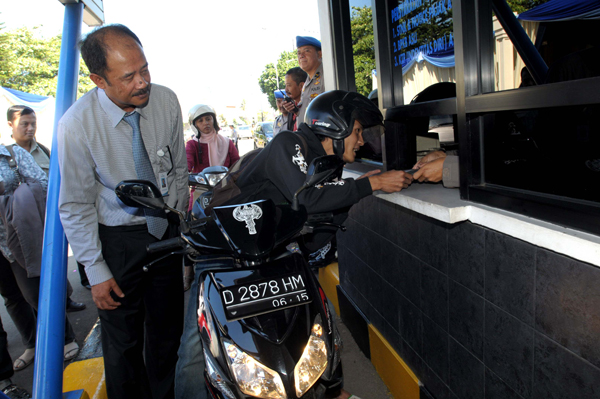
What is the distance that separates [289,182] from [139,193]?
79 centimetres

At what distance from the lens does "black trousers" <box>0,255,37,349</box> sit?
142 inches

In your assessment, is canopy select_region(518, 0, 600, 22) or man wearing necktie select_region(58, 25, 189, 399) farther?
canopy select_region(518, 0, 600, 22)

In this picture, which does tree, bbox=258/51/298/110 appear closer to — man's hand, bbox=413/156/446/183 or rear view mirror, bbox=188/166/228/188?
rear view mirror, bbox=188/166/228/188

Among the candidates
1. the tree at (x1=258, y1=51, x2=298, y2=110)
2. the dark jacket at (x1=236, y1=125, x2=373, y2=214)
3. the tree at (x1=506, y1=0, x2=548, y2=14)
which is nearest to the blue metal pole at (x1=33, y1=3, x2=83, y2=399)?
the dark jacket at (x1=236, y1=125, x2=373, y2=214)

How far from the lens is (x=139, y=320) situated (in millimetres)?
2391

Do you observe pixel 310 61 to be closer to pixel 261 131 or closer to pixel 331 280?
pixel 331 280

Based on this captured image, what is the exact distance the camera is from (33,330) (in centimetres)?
377

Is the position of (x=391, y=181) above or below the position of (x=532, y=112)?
below

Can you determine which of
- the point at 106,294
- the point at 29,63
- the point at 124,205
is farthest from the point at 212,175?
the point at 29,63

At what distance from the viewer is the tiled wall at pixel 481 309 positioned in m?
1.28

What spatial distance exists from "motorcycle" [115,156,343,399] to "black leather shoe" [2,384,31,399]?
2255 millimetres

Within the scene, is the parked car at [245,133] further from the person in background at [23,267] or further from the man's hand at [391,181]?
the man's hand at [391,181]

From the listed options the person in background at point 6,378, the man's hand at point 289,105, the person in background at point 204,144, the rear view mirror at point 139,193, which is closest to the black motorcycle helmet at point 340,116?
the rear view mirror at point 139,193

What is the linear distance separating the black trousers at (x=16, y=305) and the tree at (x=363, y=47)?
11.7 ft
